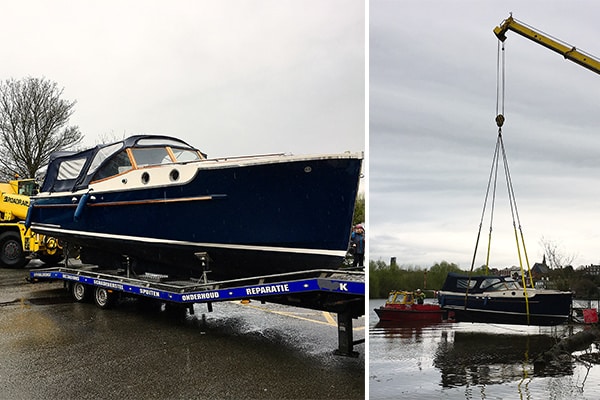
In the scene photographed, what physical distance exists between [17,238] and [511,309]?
10.5m

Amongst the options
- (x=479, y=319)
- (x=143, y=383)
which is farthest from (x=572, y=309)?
(x=143, y=383)

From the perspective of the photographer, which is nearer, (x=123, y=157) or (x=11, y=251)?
(x=123, y=157)

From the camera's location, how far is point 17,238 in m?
9.98

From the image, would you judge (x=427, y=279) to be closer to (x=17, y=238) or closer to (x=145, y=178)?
(x=145, y=178)

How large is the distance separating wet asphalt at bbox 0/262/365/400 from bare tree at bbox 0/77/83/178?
39.4 feet

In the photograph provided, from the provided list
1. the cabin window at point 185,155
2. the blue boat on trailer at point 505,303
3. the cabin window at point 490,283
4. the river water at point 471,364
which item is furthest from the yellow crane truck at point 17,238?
the cabin window at point 490,283

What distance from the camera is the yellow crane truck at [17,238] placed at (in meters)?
9.67

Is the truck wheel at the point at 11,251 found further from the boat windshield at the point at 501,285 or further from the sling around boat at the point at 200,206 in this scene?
the boat windshield at the point at 501,285

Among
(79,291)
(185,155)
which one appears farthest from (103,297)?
(185,155)

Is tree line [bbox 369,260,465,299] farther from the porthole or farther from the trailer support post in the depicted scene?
the porthole

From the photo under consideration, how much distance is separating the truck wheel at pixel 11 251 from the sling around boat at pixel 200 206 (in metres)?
4.80

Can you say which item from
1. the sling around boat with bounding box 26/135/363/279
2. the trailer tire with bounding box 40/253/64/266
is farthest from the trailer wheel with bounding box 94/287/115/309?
the trailer tire with bounding box 40/253/64/266

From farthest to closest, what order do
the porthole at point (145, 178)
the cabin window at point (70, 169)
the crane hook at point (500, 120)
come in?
the crane hook at point (500, 120) < the cabin window at point (70, 169) < the porthole at point (145, 178)

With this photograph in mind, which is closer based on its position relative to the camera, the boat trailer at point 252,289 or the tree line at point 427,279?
the tree line at point 427,279
